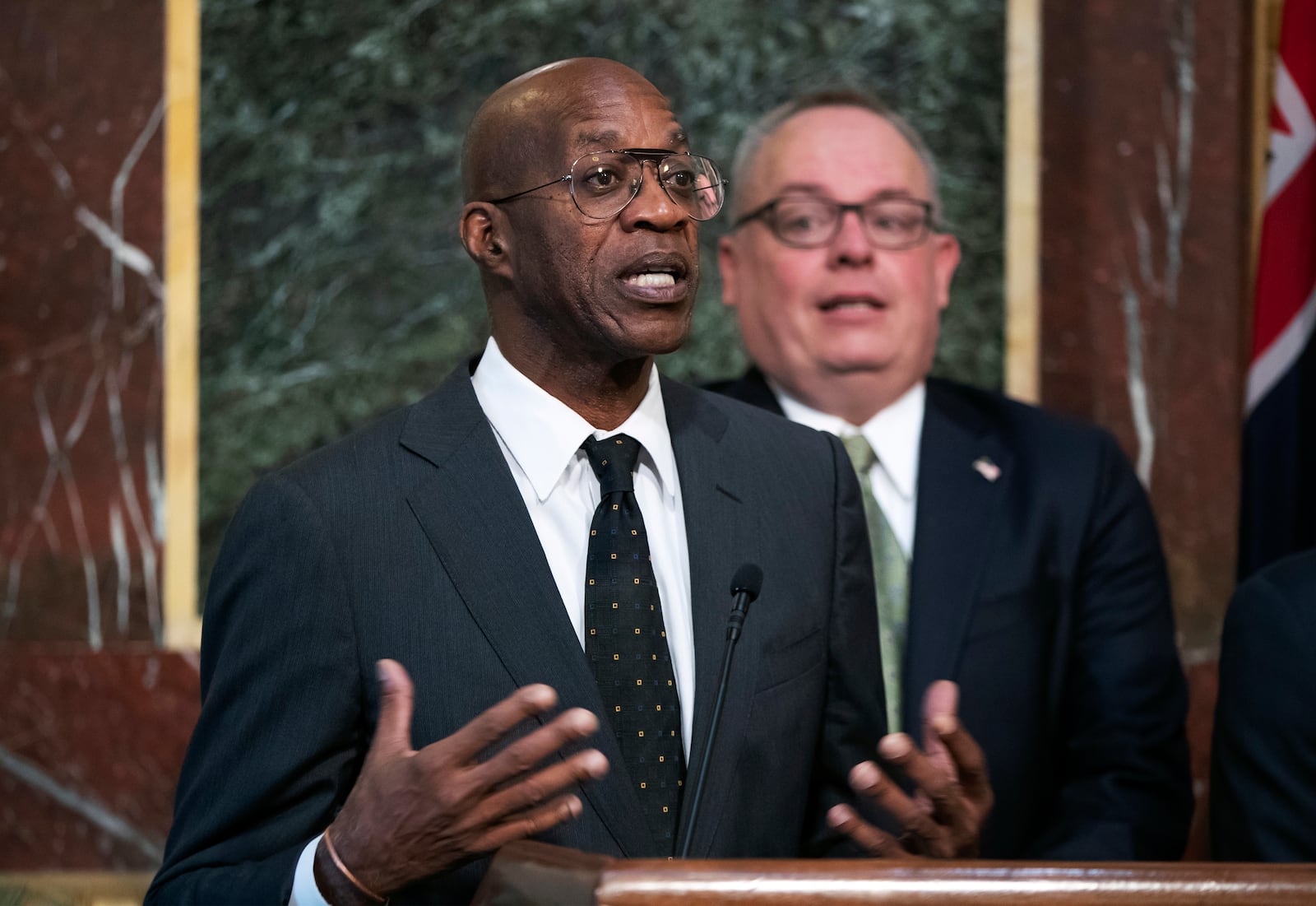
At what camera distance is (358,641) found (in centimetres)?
166

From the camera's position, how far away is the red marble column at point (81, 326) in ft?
11.3

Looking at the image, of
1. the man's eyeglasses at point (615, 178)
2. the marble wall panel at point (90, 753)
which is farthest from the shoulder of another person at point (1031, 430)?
the marble wall panel at point (90, 753)

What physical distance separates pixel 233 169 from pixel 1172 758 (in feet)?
8.23

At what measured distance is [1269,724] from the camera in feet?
6.36

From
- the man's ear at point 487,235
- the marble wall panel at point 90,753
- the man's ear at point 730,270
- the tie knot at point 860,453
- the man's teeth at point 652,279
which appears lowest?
the marble wall panel at point 90,753

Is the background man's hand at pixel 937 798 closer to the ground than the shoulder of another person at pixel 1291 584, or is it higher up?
closer to the ground

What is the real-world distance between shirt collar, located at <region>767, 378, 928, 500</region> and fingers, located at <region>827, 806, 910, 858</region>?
1.13 metres

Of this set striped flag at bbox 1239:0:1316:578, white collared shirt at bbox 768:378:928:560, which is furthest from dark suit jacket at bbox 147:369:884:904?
striped flag at bbox 1239:0:1316:578

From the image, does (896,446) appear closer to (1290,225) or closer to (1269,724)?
(1269,724)

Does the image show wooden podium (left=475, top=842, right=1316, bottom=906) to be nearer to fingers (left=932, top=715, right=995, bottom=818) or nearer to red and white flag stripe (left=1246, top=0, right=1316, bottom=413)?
fingers (left=932, top=715, right=995, bottom=818)

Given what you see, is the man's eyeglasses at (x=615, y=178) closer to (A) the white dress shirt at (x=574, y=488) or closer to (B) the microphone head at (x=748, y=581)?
(A) the white dress shirt at (x=574, y=488)

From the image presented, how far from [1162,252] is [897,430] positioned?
113cm

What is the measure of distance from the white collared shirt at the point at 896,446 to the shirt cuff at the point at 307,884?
→ 1.36 meters

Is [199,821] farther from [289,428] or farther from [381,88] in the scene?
[381,88]
